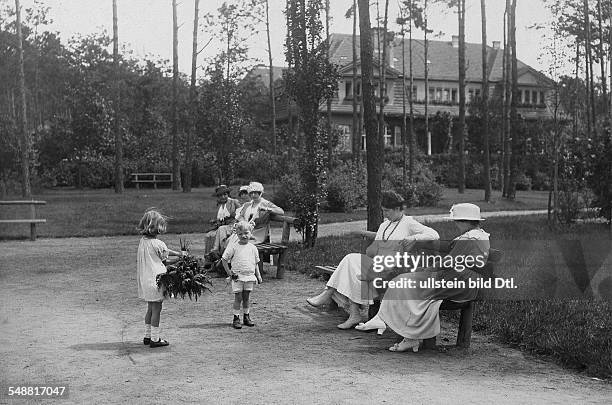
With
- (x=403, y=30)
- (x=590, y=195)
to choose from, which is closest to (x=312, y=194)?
(x=590, y=195)

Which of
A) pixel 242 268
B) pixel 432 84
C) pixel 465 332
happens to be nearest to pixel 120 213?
pixel 242 268

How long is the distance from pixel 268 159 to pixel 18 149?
41.1 ft

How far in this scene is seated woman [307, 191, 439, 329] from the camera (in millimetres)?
8008

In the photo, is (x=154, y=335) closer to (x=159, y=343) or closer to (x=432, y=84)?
(x=159, y=343)

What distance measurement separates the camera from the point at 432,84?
63.6m

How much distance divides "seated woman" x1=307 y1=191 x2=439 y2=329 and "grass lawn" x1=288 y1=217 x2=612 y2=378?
1180 millimetres

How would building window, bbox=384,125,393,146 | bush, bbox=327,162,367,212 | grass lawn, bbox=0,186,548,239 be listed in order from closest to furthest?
grass lawn, bbox=0,186,548,239, bush, bbox=327,162,367,212, building window, bbox=384,125,393,146

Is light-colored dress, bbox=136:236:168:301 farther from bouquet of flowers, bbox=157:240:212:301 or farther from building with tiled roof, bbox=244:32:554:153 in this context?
building with tiled roof, bbox=244:32:554:153

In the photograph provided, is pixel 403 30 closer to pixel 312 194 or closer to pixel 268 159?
pixel 268 159

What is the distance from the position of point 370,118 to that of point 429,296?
302 inches

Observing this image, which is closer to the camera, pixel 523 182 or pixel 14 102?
pixel 523 182

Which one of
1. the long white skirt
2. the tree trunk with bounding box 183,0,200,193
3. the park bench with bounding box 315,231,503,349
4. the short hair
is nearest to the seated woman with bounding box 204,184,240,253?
the long white skirt

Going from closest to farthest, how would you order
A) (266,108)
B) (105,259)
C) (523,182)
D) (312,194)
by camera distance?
(105,259)
(312,194)
(523,182)
(266,108)

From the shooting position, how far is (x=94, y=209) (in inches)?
1029
